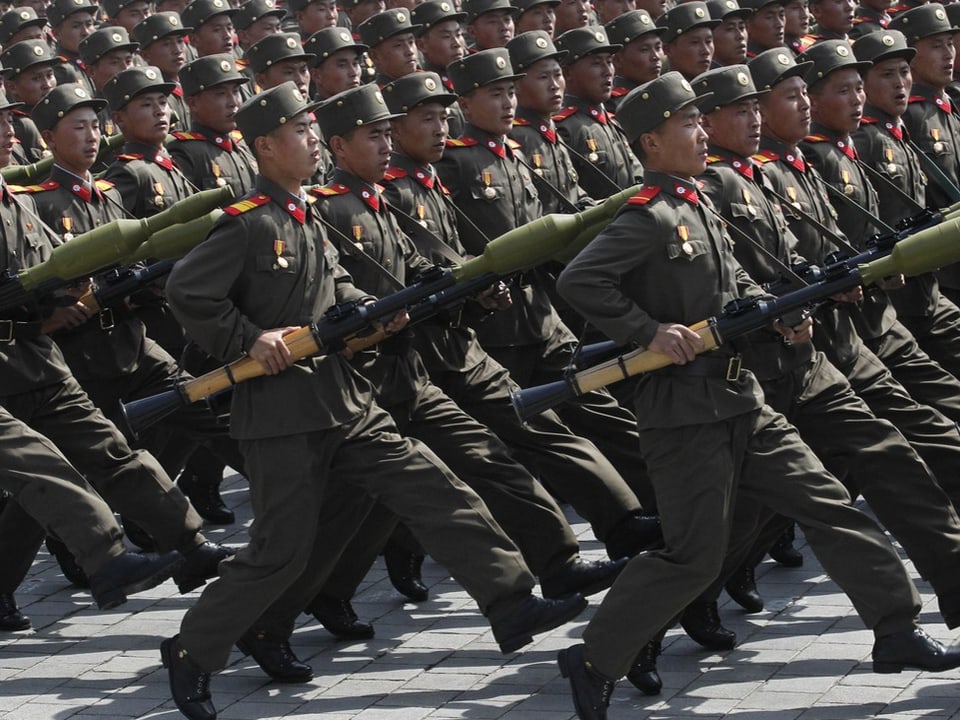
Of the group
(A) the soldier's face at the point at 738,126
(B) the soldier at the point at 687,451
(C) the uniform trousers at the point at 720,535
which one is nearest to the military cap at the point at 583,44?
(A) the soldier's face at the point at 738,126

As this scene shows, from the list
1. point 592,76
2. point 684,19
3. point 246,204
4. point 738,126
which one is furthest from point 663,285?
point 684,19

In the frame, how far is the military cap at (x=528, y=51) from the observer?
1020 centimetres

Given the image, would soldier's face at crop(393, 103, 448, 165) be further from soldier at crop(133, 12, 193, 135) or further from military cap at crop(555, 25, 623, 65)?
soldier at crop(133, 12, 193, 135)

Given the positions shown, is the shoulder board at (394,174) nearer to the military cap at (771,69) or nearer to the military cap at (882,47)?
the military cap at (771,69)

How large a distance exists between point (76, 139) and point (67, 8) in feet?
16.6

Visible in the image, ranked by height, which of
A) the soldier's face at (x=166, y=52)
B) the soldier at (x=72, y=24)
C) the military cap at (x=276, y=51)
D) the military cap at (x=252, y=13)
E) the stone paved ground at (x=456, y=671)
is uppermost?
the soldier at (x=72, y=24)

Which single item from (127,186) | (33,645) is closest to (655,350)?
(33,645)

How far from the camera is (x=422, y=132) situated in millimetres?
8891

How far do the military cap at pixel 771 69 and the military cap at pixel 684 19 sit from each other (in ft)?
11.3

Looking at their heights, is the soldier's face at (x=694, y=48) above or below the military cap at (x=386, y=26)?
below

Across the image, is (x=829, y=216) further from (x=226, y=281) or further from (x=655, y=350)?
(x=226, y=281)

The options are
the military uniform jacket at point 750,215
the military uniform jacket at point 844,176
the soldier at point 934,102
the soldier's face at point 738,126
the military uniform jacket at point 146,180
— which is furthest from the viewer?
the soldier at point 934,102

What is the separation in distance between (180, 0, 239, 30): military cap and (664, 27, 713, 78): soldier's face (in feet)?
9.86

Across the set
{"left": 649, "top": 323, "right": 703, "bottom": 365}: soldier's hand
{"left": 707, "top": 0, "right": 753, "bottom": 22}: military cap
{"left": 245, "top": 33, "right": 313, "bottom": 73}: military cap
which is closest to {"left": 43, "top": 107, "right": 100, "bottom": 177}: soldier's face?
{"left": 245, "top": 33, "right": 313, "bottom": 73}: military cap
